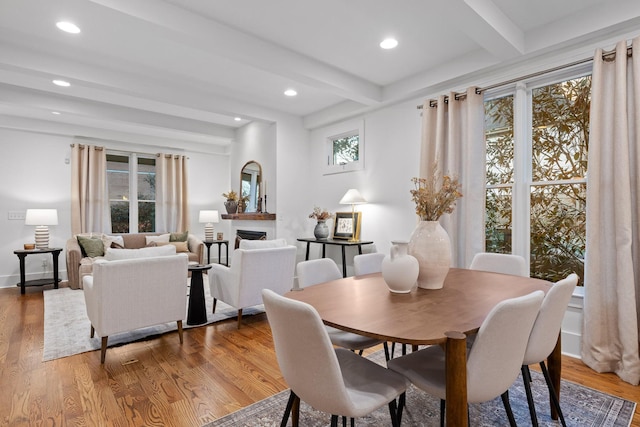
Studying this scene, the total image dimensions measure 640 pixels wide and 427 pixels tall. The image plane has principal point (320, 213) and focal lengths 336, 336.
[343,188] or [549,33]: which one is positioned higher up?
[549,33]

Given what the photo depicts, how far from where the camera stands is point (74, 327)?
131 inches

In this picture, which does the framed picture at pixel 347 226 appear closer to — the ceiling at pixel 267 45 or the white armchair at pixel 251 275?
the white armchair at pixel 251 275

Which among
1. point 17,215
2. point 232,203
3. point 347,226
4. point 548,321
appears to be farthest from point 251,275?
point 17,215

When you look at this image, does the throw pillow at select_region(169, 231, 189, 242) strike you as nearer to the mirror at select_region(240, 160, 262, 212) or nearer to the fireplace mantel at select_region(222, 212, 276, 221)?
the fireplace mantel at select_region(222, 212, 276, 221)

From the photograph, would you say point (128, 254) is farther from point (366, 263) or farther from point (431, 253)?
point (431, 253)

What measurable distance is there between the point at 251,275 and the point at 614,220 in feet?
9.84

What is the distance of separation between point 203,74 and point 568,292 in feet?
12.2

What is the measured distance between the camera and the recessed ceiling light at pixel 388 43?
292 centimetres

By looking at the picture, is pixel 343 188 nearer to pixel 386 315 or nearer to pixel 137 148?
pixel 386 315

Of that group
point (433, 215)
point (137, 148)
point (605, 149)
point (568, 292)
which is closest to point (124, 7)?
point (433, 215)

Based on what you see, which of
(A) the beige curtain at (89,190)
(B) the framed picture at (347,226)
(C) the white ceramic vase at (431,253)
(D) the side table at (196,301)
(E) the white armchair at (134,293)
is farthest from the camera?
(A) the beige curtain at (89,190)

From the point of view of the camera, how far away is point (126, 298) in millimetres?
2686

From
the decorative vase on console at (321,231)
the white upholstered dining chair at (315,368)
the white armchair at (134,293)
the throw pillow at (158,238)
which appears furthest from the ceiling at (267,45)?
the throw pillow at (158,238)

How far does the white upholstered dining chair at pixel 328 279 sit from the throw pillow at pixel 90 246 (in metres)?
4.48
